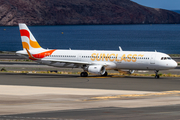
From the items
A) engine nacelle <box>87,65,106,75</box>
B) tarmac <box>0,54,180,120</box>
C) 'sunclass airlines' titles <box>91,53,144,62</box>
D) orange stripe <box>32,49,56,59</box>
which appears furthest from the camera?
orange stripe <box>32,49,56,59</box>

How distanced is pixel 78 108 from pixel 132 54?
28.5m

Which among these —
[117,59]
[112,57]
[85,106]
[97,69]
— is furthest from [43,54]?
[85,106]

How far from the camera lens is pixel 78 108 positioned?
989 inches

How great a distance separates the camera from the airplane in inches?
2020

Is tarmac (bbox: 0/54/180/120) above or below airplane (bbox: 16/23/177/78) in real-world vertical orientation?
below

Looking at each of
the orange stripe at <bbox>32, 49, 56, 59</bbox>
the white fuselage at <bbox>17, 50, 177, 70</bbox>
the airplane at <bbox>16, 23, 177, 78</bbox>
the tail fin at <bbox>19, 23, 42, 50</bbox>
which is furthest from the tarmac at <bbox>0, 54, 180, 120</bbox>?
the tail fin at <bbox>19, 23, 42, 50</bbox>

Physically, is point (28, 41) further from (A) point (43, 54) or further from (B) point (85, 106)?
(B) point (85, 106)

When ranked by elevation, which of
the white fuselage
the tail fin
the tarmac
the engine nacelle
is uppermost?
the tail fin

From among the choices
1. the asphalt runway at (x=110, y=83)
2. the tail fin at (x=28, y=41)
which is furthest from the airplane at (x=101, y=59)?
the asphalt runway at (x=110, y=83)

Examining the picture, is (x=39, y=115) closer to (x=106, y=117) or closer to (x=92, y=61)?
(x=106, y=117)

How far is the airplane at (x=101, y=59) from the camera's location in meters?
51.3

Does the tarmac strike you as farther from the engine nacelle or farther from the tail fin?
the tail fin

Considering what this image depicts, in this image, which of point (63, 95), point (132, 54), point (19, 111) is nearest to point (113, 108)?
point (19, 111)

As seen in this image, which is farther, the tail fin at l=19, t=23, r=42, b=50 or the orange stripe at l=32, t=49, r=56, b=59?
the tail fin at l=19, t=23, r=42, b=50
